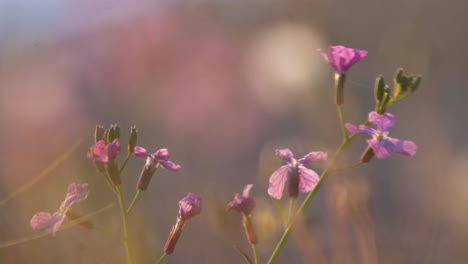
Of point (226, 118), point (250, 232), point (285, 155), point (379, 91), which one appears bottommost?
point (226, 118)

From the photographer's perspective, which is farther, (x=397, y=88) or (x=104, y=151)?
(x=397, y=88)

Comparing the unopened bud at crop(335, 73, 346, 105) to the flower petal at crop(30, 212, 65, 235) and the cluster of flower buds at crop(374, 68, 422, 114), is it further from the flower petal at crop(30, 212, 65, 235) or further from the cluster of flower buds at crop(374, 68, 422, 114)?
the flower petal at crop(30, 212, 65, 235)

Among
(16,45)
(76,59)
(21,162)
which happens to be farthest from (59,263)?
(76,59)

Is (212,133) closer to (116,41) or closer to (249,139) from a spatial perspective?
(249,139)

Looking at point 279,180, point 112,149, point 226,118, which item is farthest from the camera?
point 226,118

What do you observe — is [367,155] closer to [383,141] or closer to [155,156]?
[383,141]

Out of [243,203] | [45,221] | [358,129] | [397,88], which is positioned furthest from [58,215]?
[397,88]
